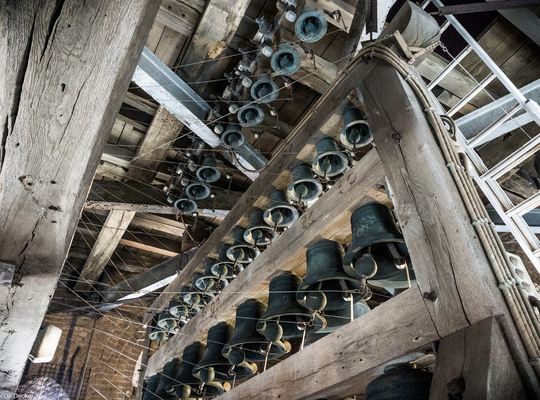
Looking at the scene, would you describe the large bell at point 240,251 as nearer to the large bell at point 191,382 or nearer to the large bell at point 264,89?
the large bell at point 191,382

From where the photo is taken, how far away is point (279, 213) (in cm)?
349

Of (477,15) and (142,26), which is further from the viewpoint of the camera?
(477,15)

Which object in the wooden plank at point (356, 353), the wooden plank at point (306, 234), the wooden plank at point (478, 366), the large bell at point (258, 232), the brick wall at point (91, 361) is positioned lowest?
the wooden plank at point (478, 366)

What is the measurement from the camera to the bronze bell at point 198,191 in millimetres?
4816

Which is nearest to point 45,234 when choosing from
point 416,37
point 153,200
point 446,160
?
point 446,160

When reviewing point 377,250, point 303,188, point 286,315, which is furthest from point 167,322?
point 377,250

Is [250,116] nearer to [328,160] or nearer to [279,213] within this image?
[279,213]

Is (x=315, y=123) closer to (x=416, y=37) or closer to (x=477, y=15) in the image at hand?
(x=416, y=37)

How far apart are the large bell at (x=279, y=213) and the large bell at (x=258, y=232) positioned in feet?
0.27

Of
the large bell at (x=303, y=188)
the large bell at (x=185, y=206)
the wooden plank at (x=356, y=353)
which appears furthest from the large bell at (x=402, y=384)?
the large bell at (x=185, y=206)

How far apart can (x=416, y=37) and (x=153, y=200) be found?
3441 millimetres

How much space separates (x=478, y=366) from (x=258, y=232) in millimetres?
2381

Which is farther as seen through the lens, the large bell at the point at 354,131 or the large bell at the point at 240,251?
the large bell at the point at 240,251

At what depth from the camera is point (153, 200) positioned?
5.19m
